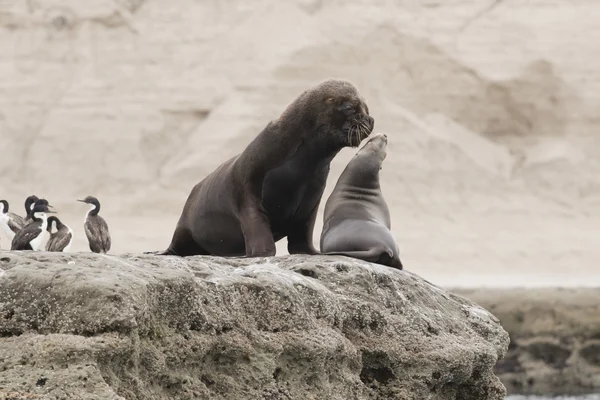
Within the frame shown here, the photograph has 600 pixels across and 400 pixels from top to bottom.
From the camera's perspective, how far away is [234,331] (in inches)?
296

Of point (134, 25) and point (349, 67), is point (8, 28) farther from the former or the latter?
point (349, 67)

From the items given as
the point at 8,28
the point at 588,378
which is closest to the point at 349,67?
the point at 8,28

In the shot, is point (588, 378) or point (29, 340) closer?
point (29, 340)

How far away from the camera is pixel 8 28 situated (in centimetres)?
4188

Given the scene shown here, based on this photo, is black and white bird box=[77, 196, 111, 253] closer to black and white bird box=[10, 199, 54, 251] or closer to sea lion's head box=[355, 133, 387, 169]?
black and white bird box=[10, 199, 54, 251]

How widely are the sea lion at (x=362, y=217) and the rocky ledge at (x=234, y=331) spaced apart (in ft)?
1.11

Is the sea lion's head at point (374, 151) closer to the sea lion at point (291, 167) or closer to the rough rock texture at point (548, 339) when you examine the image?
the sea lion at point (291, 167)

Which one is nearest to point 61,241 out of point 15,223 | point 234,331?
point 15,223

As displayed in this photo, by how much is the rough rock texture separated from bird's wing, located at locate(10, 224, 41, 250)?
12.2m

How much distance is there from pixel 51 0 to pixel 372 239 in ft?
111

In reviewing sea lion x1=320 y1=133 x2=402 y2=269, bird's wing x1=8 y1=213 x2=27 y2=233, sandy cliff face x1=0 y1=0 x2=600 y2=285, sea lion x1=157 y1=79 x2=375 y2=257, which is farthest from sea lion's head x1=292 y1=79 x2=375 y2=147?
sandy cliff face x1=0 y1=0 x2=600 y2=285

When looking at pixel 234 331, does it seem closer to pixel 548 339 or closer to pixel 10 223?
pixel 10 223

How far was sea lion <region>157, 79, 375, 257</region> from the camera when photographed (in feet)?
33.0

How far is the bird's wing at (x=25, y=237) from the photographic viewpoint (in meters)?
11.5
